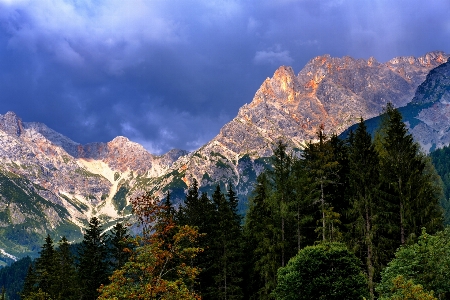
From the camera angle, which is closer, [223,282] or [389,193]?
[389,193]

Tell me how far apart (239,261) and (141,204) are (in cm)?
3794

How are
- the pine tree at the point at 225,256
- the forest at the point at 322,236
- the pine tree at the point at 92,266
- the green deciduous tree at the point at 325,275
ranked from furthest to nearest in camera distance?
the pine tree at the point at 92,266 → the pine tree at the point at 225,256 → the green deciduous tree at the point at 325,275 → the forest at the point at 322,236

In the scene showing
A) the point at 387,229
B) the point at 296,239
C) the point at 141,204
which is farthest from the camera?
the point at 296,239

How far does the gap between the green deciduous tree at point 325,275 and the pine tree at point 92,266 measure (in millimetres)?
35216

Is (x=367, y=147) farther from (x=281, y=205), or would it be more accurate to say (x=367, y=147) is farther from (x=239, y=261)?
(x=239, y=261)

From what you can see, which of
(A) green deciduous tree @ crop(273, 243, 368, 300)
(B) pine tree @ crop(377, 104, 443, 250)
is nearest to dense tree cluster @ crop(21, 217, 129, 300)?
(A) green deciduous tree @ crop(273, 243, 368, 300)

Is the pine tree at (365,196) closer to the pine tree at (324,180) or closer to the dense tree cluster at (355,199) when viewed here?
the dense tree cluster at (355,199)

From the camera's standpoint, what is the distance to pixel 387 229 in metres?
39.1

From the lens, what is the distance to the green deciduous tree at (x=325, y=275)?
127 ft

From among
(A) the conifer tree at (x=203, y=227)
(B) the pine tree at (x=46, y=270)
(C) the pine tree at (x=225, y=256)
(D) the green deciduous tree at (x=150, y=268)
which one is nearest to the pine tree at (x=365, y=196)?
(C) the pine tree at (x=225, y=256)

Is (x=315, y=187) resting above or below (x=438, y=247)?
above

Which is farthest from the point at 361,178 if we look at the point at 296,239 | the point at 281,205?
the point at 296,239

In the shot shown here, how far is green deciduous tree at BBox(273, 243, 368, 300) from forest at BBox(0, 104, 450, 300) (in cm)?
10

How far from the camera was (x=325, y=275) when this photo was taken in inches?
1577
